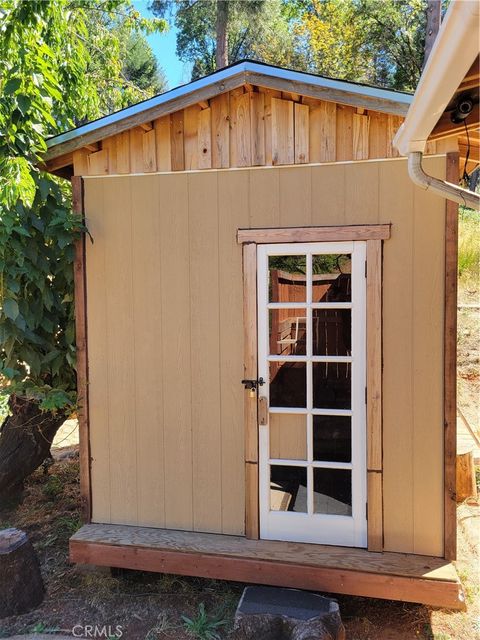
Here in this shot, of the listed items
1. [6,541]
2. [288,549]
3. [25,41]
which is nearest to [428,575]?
[288,549]

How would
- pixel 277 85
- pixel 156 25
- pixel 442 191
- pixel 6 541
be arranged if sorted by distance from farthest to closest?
pixel 156 25 → pixel 6 541 → pixel 277 85 → pixel 442 191

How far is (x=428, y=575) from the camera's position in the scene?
2699 mm

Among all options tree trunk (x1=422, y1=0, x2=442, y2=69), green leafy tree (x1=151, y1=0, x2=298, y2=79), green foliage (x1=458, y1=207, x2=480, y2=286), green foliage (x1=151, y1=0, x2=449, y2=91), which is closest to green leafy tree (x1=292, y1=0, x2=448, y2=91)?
green foliage (x1=151, y1=0, x2=449, y2=91)

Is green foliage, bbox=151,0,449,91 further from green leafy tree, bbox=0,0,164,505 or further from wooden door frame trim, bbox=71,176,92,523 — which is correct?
wooden door frame trim, bbox=71,176,92,523

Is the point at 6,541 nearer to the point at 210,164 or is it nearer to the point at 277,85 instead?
the point at 210,164

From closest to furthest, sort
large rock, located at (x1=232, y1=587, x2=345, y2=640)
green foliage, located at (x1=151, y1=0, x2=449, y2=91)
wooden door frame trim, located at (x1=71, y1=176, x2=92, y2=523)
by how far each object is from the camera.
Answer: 1. large rock, located at (x1=232, y1=587, x2=345, y2=640)
2. wooden door frame trim, located at (x1=71, y1=176, x2=92, y2=523)
3. green foliage, located at (x1=151, y1=0, x2=449, y2=91)

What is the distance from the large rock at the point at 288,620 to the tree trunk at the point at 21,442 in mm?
2366

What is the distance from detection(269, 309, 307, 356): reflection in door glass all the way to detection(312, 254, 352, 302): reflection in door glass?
0.15 metres

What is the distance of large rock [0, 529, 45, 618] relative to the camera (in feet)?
9.91

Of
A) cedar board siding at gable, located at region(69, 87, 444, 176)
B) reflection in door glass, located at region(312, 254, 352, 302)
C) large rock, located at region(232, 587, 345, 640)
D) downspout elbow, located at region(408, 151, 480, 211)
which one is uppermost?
cedar board siding at gable, located at region(69, 87, 444, 176)

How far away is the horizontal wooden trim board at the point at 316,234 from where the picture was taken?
9.55ft

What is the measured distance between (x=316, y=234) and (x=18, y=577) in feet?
8.76

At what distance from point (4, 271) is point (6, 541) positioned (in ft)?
5.44

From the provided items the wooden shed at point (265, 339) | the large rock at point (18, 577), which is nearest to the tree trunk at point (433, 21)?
the wooden shed at point (265, 339)
